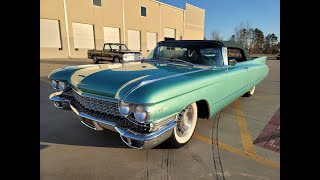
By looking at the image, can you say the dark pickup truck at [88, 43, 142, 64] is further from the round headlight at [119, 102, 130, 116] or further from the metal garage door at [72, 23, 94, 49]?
the round headlight at [119, 102, 130, 116]

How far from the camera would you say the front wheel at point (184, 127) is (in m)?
2.76

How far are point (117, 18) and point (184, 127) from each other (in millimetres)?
24884

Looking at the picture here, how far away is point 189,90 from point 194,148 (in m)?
0.88

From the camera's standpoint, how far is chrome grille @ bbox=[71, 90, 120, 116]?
2.45m

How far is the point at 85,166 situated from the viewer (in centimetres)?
246

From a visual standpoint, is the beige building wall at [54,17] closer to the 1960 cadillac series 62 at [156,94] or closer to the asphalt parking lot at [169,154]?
the asphalt parking lot at [169,154]

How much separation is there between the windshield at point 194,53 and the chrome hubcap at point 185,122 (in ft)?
3.51

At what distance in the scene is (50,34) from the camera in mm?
19953

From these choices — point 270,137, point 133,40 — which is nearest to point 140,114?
point 270,137

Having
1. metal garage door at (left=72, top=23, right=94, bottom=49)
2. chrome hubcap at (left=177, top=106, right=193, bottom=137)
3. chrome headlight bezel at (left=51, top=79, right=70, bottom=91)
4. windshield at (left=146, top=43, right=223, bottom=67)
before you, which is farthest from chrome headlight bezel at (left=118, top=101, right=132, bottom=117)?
metal garage door at (left=72, top=23, right=94, bottom=49)

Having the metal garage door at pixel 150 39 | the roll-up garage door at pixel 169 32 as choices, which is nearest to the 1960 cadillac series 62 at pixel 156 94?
the metal garage door at pixel 150 39

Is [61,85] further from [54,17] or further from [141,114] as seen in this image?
[54,17]

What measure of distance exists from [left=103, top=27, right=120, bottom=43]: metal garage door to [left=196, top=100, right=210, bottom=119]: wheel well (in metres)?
23.3
